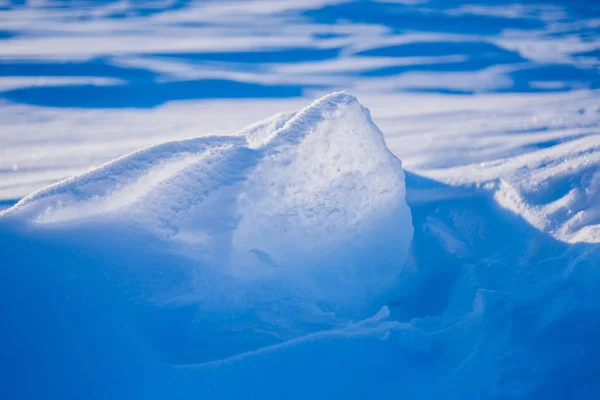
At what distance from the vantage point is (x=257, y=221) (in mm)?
2271

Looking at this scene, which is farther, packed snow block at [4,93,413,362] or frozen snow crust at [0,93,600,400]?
packed snow block at [4,93,413,362]

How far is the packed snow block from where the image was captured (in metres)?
2.05

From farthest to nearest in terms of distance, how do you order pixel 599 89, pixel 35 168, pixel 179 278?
1. pixel 599 89
2. pixel 35 168
3. pixel 179 278

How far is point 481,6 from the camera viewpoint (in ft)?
25.3

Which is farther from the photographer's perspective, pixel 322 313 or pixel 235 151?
pixel 235 151

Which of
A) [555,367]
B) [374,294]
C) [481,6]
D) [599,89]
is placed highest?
[481,6]

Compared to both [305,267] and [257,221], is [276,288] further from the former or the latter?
[257,221]

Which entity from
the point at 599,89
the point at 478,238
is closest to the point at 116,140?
the point at 478,238

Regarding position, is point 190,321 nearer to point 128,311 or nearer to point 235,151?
point 128,311

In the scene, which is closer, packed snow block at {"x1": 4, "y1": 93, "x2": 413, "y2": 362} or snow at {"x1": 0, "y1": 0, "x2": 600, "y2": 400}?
snow at {"x1": 0, "y1": 0, "x2": 600, "y2": 400}

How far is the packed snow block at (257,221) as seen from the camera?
6.73 feet

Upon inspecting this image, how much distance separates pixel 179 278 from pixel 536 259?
5.61 feet

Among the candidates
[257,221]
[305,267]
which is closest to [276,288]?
[305,267]

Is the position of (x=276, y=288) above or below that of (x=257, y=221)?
below
